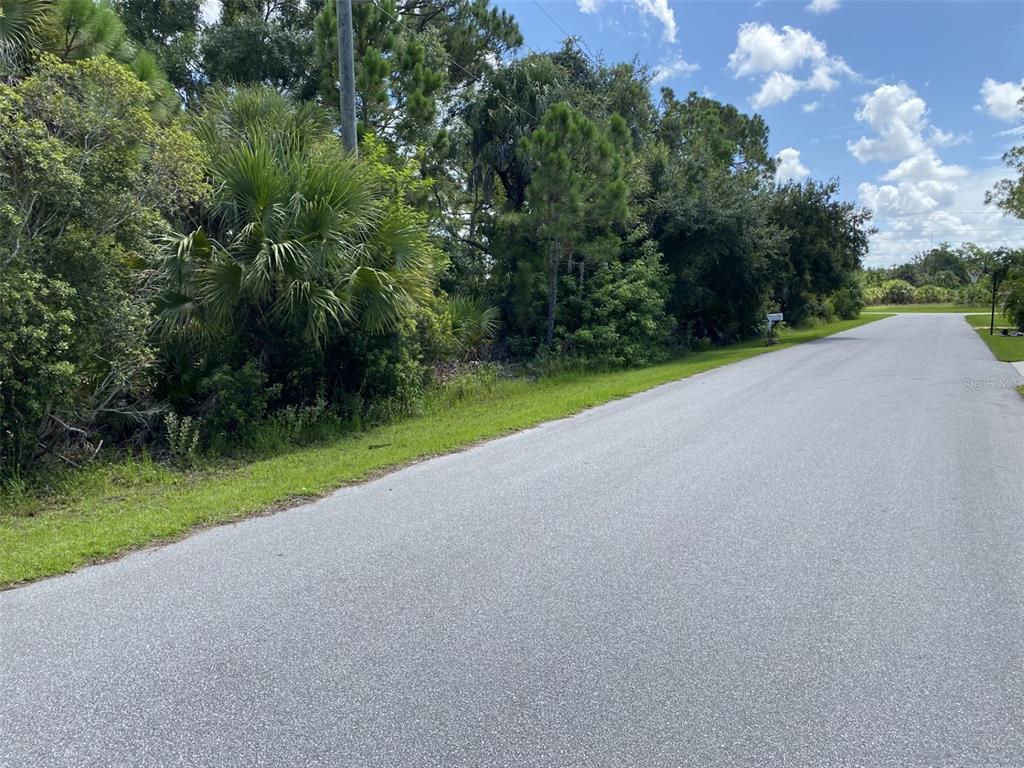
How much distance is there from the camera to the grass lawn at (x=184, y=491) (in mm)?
5262

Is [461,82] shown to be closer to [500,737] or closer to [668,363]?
[668,363]

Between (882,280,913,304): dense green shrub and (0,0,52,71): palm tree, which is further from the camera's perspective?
(882,280,913,304): dense green shrub

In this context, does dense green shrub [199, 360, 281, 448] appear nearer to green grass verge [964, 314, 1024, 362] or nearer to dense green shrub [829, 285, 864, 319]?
green grass verge [964, 314, 1024, 362]

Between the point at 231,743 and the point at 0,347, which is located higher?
the point at 0,347

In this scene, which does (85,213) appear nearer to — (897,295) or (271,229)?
(271,229)

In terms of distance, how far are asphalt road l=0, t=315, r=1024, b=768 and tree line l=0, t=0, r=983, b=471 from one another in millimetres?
3714

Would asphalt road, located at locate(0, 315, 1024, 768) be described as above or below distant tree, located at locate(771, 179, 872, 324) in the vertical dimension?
below

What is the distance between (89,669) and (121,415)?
645 cm

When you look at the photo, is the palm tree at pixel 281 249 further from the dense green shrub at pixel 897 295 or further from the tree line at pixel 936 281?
the dense green shrub at pixel 897 295

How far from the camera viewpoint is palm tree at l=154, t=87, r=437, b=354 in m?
9.32

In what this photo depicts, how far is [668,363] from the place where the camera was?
21625mm

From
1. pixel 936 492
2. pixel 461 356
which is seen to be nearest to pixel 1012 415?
pixel 936 492

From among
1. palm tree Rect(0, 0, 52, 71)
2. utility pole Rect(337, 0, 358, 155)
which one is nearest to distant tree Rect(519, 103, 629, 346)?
utility pole Rect(337, 0, 358, 155)

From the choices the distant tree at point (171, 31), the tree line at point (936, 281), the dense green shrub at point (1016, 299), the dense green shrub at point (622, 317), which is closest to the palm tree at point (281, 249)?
the dense green shrub at point (622, 317)
